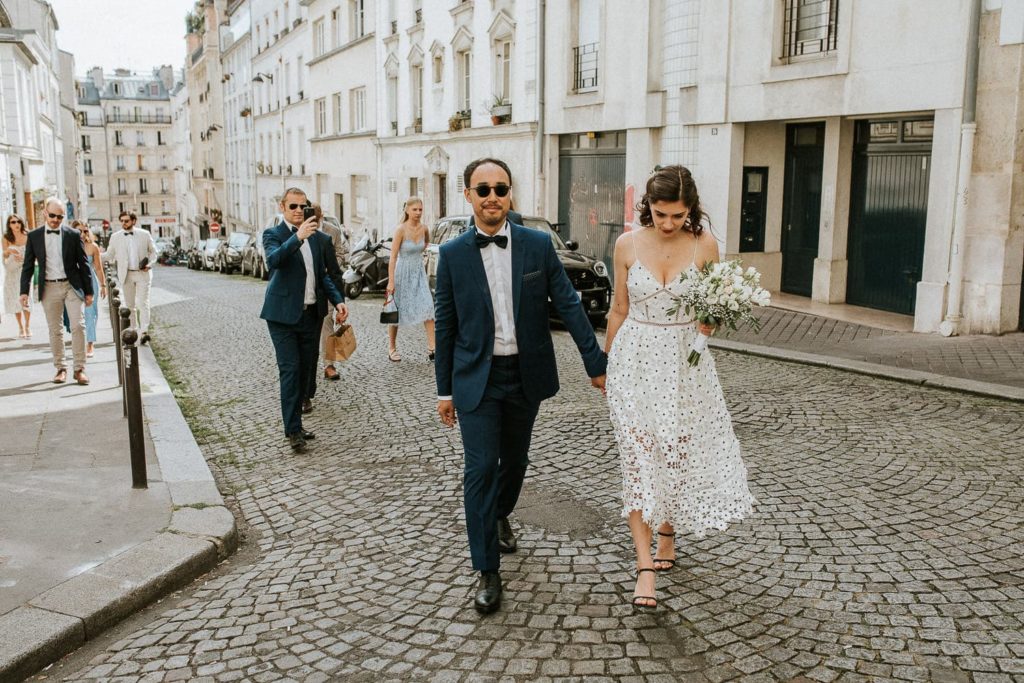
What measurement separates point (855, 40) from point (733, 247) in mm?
4183

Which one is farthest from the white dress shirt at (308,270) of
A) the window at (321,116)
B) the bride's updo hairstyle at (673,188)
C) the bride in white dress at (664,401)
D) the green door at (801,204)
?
the window at (321,116)

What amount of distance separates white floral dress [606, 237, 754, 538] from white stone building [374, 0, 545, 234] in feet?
57.9

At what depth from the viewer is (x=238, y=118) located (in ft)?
190

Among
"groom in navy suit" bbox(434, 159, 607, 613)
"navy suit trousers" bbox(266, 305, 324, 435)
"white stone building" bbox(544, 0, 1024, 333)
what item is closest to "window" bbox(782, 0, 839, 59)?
"white stone building" bbox(544, 0, 1024, 333)

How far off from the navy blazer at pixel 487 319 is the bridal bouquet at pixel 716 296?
0.48 m

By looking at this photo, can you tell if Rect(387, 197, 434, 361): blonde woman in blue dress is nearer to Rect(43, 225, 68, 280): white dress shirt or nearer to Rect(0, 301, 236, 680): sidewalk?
Rect(0, 301, 236, 680): sidewalk

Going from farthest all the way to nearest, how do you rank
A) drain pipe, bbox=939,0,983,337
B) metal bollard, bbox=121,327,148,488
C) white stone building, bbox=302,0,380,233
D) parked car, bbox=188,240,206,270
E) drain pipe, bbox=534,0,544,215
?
parked car, bbox=188,240,206,270
white stone building, bbox=302,0,380,233
drain pipe, bbox=534,0,544,215
drain pipe, bbox=939,0,983,337
metal bollard, bbox=121,327,148,488

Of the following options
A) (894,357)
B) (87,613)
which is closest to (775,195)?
(894,357)

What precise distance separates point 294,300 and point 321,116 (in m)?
34.5

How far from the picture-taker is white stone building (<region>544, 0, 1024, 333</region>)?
1167 cm

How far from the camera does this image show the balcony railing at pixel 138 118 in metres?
106

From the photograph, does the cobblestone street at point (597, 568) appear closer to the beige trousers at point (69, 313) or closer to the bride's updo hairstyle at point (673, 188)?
the bride's updo hairstyle at point (673, 188)

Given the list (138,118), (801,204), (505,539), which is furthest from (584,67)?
(138,118)

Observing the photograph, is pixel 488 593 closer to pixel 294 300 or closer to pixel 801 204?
Result: pixel 294 300
